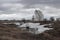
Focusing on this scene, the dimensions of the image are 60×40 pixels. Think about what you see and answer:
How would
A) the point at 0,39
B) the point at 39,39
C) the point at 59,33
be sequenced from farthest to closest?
the point at 59,33 → the point at 39,39 → the point at 0,39

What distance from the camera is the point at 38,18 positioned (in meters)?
122

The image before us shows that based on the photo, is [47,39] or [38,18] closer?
[47,39]

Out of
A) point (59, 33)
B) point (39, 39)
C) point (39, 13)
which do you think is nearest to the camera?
point (39, 39)

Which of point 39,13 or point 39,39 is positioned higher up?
point 39,13

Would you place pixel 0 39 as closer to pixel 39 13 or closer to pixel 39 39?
pixel 39 39

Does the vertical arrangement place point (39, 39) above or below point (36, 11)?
below

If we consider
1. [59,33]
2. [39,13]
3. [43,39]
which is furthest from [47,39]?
[39,13]

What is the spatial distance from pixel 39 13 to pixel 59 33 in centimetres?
7228

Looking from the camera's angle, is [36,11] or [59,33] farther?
[36,11]

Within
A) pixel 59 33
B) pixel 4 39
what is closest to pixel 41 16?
pixel 59 33

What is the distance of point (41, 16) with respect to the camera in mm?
123125

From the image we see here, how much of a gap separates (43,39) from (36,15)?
86176mm

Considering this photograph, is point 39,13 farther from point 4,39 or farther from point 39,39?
point 4,39

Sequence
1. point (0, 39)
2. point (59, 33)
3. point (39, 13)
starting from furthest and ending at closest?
point (39, 13), point (59, 33), point (0, 39)
